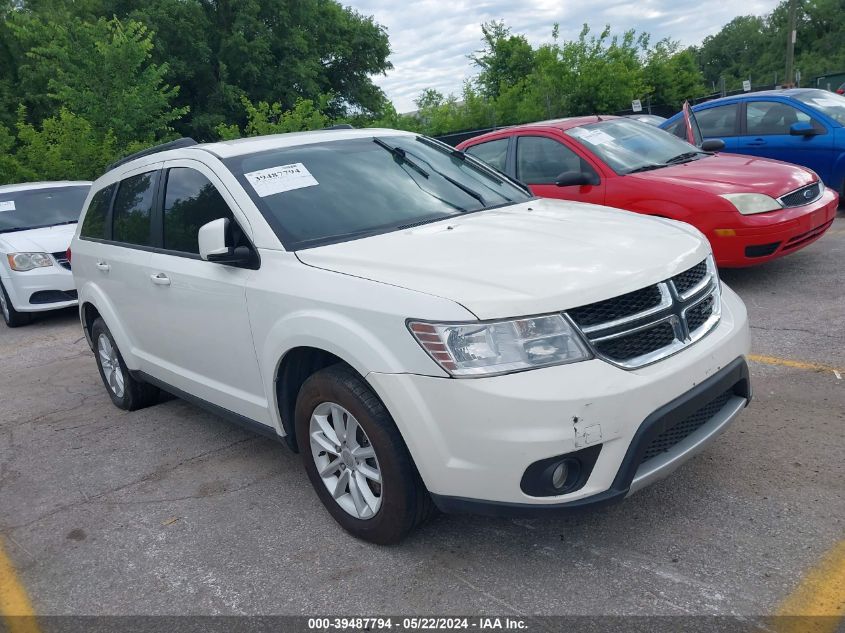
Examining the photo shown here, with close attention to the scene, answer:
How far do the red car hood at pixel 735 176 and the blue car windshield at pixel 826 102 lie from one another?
8.99ft

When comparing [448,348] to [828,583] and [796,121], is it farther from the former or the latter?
[796,121]

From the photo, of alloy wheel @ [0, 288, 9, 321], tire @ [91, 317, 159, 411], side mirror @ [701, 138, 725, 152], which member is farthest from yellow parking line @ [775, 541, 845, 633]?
alloy wheel @ [0, 288, 9, 321]

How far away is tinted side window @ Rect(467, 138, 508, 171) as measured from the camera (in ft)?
25.5

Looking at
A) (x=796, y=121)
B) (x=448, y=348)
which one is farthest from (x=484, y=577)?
(x=796, y=121)

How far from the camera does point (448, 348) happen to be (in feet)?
8.64

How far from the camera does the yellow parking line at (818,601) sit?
2.46 metres

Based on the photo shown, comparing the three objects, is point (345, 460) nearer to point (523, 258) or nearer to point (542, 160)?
point (523, 258)

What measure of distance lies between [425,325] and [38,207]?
869cm

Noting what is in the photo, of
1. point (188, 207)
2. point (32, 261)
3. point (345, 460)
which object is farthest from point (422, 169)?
point (32, 261)

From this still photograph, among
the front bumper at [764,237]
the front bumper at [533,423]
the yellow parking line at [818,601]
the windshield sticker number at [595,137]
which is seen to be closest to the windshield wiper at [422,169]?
the front bumper at [533,423]

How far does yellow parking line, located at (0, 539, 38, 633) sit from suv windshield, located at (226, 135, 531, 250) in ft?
5.94

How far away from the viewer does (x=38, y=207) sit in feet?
31.9

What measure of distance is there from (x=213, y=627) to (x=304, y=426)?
0.87 meters

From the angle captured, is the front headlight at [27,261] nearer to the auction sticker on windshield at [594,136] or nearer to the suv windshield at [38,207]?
the suv windshield at [38,207]
